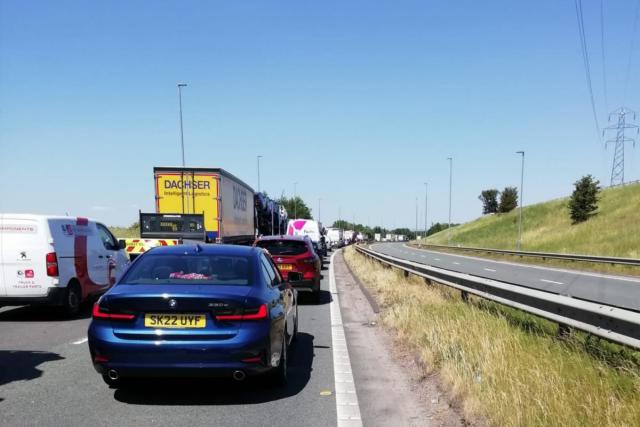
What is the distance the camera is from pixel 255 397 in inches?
214

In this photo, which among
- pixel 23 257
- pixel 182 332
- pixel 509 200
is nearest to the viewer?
pixel 182 332

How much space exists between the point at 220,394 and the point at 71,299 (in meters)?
6.30

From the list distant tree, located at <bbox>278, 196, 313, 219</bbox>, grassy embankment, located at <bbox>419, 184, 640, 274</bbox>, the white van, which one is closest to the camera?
the white van

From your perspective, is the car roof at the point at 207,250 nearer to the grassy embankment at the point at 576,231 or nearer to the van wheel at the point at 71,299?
the van wheel at the point at 71,299

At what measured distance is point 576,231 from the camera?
176 feet

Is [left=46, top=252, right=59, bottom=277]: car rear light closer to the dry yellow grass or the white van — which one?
the white van

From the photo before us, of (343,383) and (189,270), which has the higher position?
(189,270)

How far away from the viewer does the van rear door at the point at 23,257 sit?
1007 centimetres

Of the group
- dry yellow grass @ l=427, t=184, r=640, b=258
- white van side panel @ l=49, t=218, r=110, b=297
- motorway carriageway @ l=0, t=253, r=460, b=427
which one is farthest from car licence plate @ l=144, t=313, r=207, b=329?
dry yellow grass @ l=427, t=184, r=640, b=258

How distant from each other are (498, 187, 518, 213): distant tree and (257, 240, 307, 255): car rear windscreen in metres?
85.1

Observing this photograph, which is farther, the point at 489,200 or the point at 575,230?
the point at 489,200

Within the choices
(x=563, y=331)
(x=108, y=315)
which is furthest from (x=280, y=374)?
(x=563, y=331)

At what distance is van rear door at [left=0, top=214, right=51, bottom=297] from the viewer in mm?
10070

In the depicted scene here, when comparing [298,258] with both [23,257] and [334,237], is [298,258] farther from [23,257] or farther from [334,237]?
[334,237]
